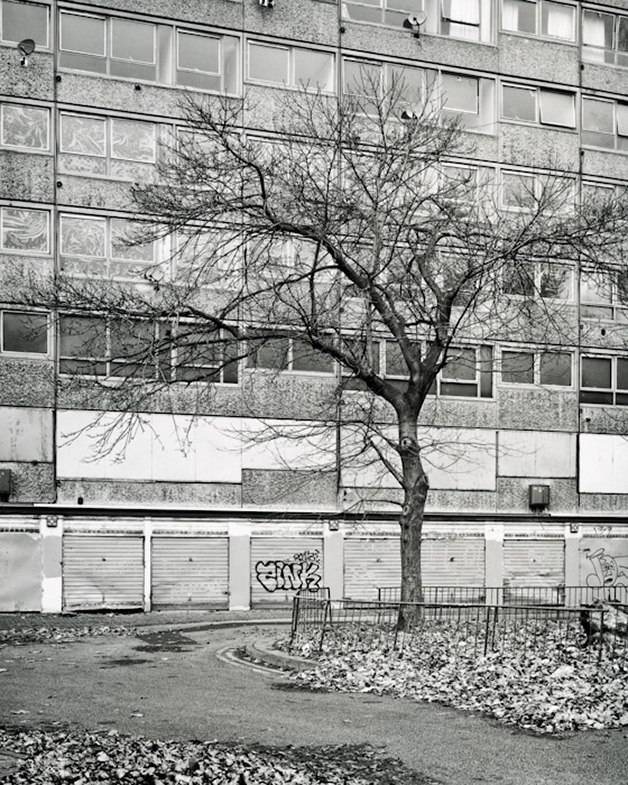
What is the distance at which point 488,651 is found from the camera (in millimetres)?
17297

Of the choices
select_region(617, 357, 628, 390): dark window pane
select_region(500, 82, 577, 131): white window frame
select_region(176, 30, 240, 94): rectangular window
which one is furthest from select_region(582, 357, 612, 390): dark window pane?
select_region(176, 30, 240, 94): rectangular window

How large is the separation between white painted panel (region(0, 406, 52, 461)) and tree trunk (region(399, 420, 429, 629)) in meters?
13.1

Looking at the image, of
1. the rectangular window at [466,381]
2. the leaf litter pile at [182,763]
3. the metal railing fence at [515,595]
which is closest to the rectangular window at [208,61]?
the rectangular window at [466,381]

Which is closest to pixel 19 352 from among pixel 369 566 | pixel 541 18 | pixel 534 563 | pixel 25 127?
pixel 25 127

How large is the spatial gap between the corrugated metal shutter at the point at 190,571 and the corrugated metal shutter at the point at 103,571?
0.51m

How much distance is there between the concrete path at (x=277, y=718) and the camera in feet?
33.6

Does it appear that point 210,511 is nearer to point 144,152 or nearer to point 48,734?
point 144,152

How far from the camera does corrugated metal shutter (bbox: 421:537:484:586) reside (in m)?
36.0

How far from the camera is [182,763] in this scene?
31.1ft

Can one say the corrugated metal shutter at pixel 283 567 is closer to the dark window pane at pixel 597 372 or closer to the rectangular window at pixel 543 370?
the rectangular window at pixel 543 370

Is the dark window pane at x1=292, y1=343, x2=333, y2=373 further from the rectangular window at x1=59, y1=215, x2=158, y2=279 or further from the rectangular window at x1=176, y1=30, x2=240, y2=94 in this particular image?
the rectangular window at x1=176, y1=30, x2=240, y2=94

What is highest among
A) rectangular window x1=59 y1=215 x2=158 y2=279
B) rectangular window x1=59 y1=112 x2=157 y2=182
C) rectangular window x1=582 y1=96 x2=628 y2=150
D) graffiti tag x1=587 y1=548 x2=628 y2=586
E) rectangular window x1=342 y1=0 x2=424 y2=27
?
rectangular window x1=342 y1=0 x2=424 y2=27

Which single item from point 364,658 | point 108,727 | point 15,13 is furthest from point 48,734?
point 15,13

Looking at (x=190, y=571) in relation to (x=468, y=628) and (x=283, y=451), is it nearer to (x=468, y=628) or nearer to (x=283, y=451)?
(x=283, y=451)
